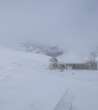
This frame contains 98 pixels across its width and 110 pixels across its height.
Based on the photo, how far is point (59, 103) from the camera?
10.1ft

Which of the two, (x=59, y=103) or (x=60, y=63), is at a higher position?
(x=60, y=63)

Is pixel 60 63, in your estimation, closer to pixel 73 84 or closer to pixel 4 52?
pixel 73 84

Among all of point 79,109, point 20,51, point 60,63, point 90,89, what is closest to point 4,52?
point 20,51

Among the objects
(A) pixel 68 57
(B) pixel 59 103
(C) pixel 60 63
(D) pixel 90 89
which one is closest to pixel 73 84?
(D) pixel 90 89

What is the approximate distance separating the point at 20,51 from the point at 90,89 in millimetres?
5505

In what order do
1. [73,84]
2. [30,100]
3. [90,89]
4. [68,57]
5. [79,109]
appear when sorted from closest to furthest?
1. [79,109]
2. [30,100]
3. [90,89]
4. [73,84]
5. [68,57]

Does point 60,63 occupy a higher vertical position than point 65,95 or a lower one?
higher

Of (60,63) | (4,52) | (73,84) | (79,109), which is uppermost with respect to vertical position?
(4,52)

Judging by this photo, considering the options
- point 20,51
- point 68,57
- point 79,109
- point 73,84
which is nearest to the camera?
point 79,109

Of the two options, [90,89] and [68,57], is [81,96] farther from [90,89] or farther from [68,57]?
[68,57]

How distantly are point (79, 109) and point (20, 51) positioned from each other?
6238mm

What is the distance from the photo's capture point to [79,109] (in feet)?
9.56

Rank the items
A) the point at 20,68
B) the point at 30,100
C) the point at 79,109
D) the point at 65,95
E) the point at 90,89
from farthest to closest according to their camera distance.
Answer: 1. the point at 20,68
2. the point at 90,89
3. the point at 65,95
4. the point at 30,100
5. the point at 79,109

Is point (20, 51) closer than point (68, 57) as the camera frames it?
No
